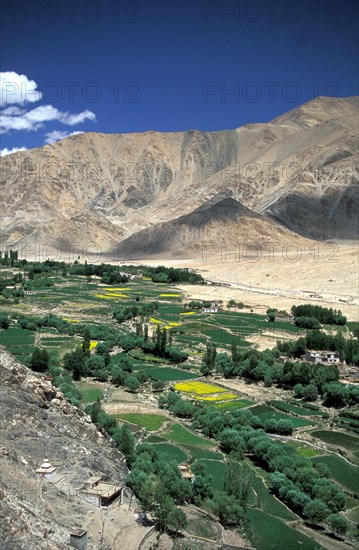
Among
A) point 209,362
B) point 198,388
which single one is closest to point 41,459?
point 198,388

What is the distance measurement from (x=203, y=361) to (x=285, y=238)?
7220 cm

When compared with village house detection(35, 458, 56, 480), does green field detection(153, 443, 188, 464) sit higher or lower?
lower

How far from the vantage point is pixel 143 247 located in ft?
383

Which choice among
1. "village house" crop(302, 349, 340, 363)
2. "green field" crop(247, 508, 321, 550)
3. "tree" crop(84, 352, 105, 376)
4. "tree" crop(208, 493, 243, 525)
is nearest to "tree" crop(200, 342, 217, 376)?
"tree" crop(84, 352, 105, 376)

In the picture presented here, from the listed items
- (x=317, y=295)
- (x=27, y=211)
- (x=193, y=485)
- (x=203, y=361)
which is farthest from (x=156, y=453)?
(x=27, y=211)

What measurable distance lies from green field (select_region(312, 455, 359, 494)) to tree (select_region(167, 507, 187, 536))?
8133mm

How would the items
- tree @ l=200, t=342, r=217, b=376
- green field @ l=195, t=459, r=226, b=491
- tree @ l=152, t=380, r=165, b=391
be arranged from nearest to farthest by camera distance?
1. green field @ l=195, t=459, r=226, b=491
2. tree @ l=152, t=380, r=165, b=391
3. tree @ l=200, t=342, r=217, b=376

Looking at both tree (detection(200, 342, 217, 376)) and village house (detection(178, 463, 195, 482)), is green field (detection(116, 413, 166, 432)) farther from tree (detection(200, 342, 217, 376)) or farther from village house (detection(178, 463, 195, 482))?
tree (detection(200, 342, 217, 376))

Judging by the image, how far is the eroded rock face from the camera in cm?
1292

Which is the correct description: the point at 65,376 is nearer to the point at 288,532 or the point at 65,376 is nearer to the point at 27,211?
the point at 288,532

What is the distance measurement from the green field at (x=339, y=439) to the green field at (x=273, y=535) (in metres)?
7.67

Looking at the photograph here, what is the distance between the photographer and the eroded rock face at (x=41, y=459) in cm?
1292

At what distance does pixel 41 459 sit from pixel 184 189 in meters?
149

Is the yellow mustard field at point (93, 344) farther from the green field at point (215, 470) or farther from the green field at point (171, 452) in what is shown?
the green field at point (215, 470)
